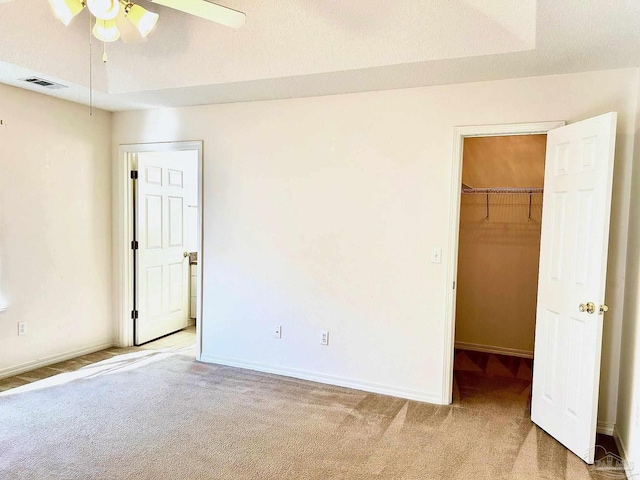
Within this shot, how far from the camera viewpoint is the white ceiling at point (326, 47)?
241 centimetres

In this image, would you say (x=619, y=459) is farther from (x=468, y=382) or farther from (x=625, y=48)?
(x=625, y=48)

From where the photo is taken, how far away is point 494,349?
474 centimetres

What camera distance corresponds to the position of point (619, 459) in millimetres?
2615

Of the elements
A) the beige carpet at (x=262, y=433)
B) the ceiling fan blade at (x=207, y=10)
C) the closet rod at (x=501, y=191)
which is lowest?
the beige carpet at (x=262, y=433)

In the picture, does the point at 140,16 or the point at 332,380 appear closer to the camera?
the point at 140,16

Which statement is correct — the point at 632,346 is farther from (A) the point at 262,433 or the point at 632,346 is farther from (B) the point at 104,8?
(B) the point at 104,8

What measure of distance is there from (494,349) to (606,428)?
1808 mm

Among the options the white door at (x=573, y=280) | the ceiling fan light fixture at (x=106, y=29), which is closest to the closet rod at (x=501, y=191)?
the white door at (x=573, y=280)

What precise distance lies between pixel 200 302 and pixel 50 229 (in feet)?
4.76

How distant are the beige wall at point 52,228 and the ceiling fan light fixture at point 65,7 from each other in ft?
6.47

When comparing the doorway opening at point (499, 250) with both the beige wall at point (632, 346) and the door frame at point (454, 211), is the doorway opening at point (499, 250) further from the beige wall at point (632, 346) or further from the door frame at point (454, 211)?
the beige wall at point (632, 346)

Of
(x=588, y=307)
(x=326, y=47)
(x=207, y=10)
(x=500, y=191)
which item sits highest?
(x=326, y=47)

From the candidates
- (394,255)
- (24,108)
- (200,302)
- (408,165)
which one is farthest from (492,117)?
(24,108)

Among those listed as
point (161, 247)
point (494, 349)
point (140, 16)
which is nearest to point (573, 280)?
point (494, 349)
